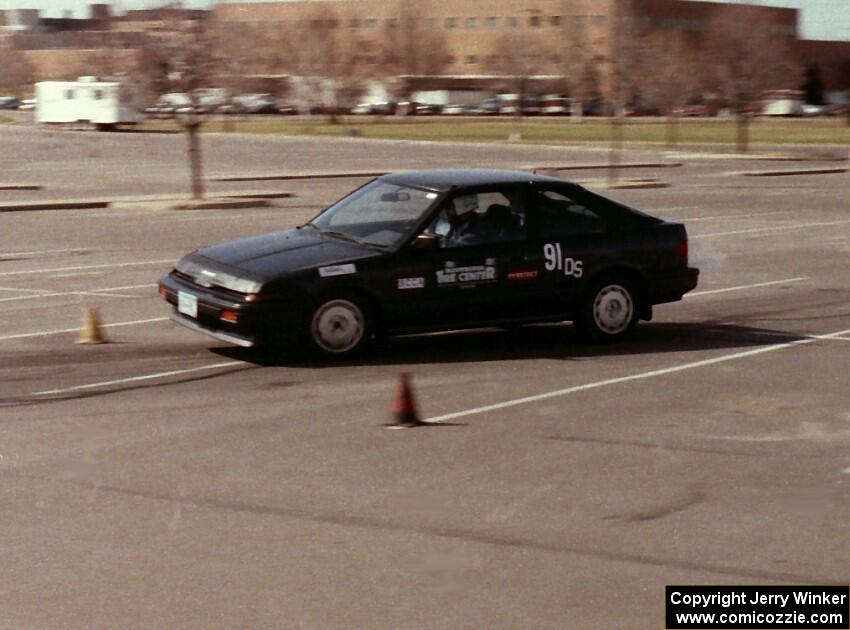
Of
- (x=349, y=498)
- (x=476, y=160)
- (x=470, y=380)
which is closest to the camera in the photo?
(x=349, y=498)

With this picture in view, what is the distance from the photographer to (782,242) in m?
23.3

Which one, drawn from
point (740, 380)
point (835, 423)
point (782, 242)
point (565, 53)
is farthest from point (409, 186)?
point (565, 53)

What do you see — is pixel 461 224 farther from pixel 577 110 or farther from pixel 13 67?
pixel 577 110

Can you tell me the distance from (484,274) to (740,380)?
2.33 metres

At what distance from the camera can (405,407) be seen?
31.1ft

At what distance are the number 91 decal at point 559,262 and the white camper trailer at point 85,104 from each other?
69692 mm

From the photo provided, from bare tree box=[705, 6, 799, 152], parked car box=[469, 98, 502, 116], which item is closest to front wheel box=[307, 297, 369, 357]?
bare tree box=[705, 6, 799, 152]

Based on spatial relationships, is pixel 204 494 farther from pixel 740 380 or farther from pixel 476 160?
pixel 476 160

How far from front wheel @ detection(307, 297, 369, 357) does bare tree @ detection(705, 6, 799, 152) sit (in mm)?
50811

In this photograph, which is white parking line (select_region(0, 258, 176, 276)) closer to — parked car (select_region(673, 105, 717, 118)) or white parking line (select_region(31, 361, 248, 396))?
white parking line (select_region(31, 361, 248, 396))

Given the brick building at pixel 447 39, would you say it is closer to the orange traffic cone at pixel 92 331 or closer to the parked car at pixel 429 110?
the parked car at pixel 429 110

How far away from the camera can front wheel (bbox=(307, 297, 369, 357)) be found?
1171 centimetres

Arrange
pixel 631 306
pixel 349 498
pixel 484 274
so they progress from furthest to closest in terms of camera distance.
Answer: pixel 631 306 < pixel 484 274 < pixel 349 498

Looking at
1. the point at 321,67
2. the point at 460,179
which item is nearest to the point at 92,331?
the point at 460,179
